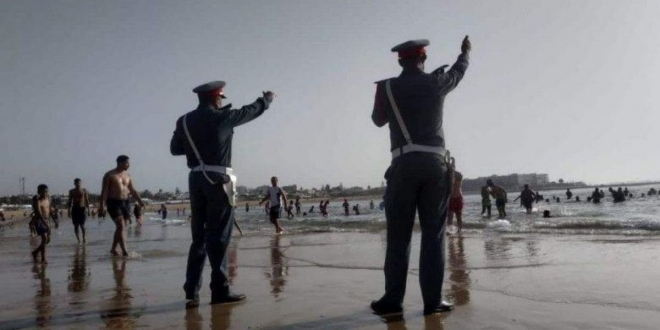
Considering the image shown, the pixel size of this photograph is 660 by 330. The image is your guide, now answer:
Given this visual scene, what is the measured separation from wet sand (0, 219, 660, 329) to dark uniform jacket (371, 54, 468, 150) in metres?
1.29

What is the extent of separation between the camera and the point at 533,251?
7711 mm

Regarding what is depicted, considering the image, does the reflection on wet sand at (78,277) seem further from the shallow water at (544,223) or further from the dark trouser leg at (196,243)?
the shallow water at (544,223)

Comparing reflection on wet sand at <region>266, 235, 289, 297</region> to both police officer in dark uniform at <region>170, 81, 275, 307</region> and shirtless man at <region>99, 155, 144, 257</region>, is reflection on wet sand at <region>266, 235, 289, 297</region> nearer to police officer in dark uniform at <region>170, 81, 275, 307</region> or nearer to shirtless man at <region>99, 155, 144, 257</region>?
police officer in dark uniform at <region>170, 81, 275, 307</region>

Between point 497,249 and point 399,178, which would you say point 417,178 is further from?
point 497,249

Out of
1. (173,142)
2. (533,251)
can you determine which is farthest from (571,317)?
(533,251)

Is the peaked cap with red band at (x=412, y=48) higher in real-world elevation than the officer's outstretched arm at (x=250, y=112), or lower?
higher

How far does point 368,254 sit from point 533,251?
8.13 feet

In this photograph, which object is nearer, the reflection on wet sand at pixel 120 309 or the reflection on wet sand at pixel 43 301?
the reflection on wet sand at pixel 120 309

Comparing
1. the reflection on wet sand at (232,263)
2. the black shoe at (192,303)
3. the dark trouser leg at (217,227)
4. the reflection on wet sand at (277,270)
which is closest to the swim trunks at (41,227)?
the reflection on wet sand at (232,263)

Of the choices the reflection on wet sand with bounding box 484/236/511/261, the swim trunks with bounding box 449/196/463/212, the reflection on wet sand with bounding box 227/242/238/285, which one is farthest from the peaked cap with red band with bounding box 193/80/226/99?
the swim trunks with bounding box 449/196/463/212

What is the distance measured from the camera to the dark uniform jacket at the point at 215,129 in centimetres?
453

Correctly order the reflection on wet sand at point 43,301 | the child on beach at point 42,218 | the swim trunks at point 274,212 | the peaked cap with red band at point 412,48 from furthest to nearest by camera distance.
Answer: the swim trunks at point 274,212 → the child on beach at point 42,218 → the reflection on wet sand at point 43,301 → the peaked cap with red band at point 412,48

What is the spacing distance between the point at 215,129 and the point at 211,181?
1.50 feet

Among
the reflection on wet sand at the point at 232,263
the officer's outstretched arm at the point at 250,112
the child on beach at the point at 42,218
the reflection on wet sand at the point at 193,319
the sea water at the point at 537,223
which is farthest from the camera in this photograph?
the sea water at the point at 537,223
